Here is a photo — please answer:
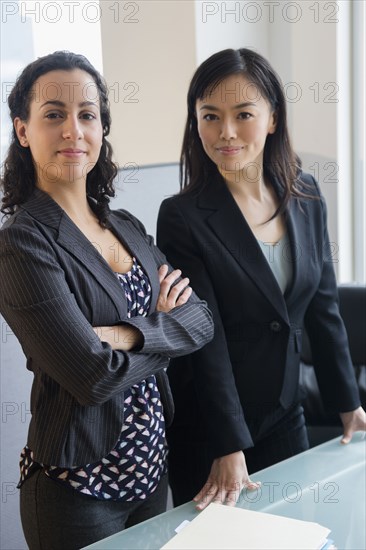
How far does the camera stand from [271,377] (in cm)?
187

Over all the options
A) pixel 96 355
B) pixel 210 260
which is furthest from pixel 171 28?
pixel 96 355

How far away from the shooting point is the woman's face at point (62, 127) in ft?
5.23

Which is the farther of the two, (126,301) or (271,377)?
(271,377)

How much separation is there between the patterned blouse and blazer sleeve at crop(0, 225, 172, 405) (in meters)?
0.13

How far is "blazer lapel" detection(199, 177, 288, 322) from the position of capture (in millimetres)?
1817

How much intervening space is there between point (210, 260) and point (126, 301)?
0.94 feet

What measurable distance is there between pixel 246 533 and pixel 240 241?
0.79 m

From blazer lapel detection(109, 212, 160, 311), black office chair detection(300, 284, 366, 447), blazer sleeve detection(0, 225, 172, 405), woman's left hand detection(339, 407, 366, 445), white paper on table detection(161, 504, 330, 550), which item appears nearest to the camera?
white paper on table detection(161, 504, 330, 550)

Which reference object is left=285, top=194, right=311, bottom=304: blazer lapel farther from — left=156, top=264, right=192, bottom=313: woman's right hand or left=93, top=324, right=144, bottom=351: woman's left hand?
left=93, top=324, right=144, bottom=351: woman's left hand

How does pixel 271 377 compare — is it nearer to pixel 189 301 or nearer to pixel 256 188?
pixel 189 301

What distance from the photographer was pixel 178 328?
1655mm

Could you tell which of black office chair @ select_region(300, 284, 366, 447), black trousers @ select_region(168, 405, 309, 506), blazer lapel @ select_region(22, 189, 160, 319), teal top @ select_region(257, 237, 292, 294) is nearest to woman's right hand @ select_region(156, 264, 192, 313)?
blazer lapel @ select_region(22, 189, 160, 319)

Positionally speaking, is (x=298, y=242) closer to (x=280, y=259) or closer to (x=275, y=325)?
(x=280, y=259)

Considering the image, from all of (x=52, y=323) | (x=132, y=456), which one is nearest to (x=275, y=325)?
(x=132, y=456)
